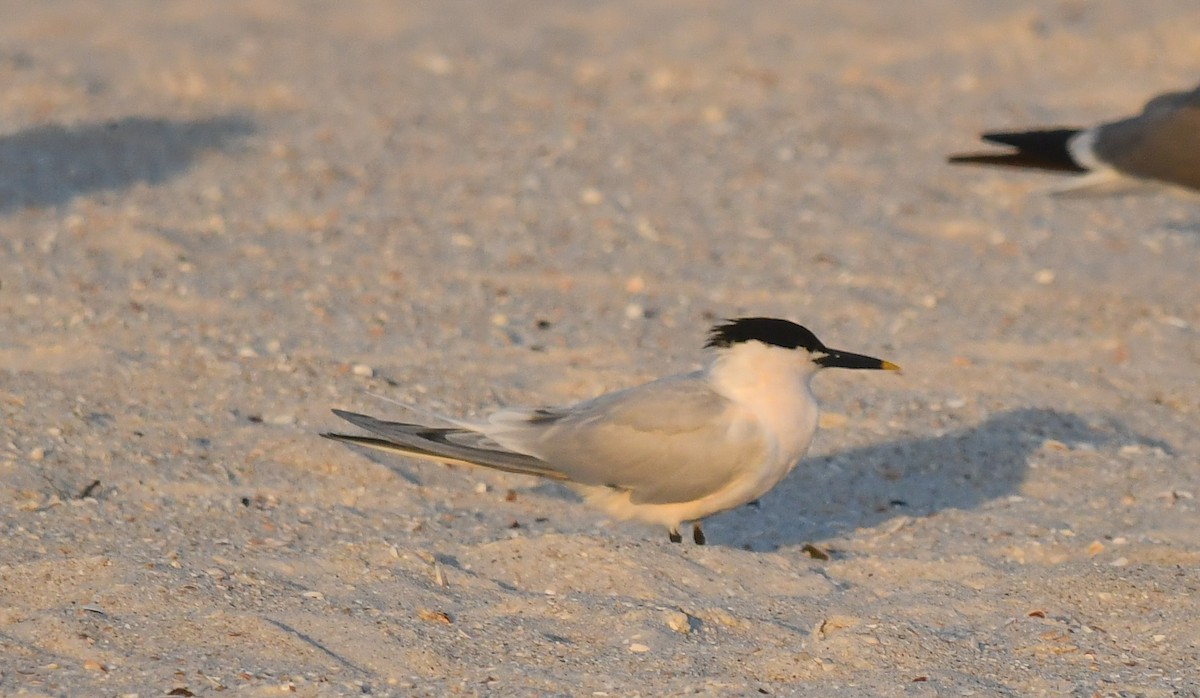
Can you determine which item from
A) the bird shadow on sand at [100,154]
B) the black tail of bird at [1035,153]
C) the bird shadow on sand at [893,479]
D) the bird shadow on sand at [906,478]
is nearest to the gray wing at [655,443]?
the bird shadow on sand at [893,479]

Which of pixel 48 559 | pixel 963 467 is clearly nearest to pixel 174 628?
pixel 48 559

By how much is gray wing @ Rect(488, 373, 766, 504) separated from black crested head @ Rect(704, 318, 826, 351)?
134 mm

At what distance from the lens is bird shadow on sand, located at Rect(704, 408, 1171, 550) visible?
184 inches

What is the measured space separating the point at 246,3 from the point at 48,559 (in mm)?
7170

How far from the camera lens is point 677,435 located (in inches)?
164

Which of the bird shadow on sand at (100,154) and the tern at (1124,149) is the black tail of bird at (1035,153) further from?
the bird shadow on sand at (100,154)

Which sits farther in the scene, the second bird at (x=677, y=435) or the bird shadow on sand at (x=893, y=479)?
the bird shadow on sand at (x=893, y=479)

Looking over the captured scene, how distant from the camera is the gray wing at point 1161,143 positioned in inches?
256

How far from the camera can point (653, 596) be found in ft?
12.7

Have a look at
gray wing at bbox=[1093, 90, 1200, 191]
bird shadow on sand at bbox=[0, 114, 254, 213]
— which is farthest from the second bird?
bird shadow on sand at bbox=[0, 114, 254, 213]

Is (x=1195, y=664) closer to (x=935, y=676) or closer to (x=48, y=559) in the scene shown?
(x=935, y=676)

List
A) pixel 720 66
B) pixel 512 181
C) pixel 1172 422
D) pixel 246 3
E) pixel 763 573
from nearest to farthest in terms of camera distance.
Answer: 1. pixel 763 573
2. pixel 1172 422
3. pixel 512 181
4. pixel 720 66
5. pixel 246 3

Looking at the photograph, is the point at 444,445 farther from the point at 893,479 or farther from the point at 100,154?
the point at 100,154

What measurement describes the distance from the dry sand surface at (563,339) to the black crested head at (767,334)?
52 cm
